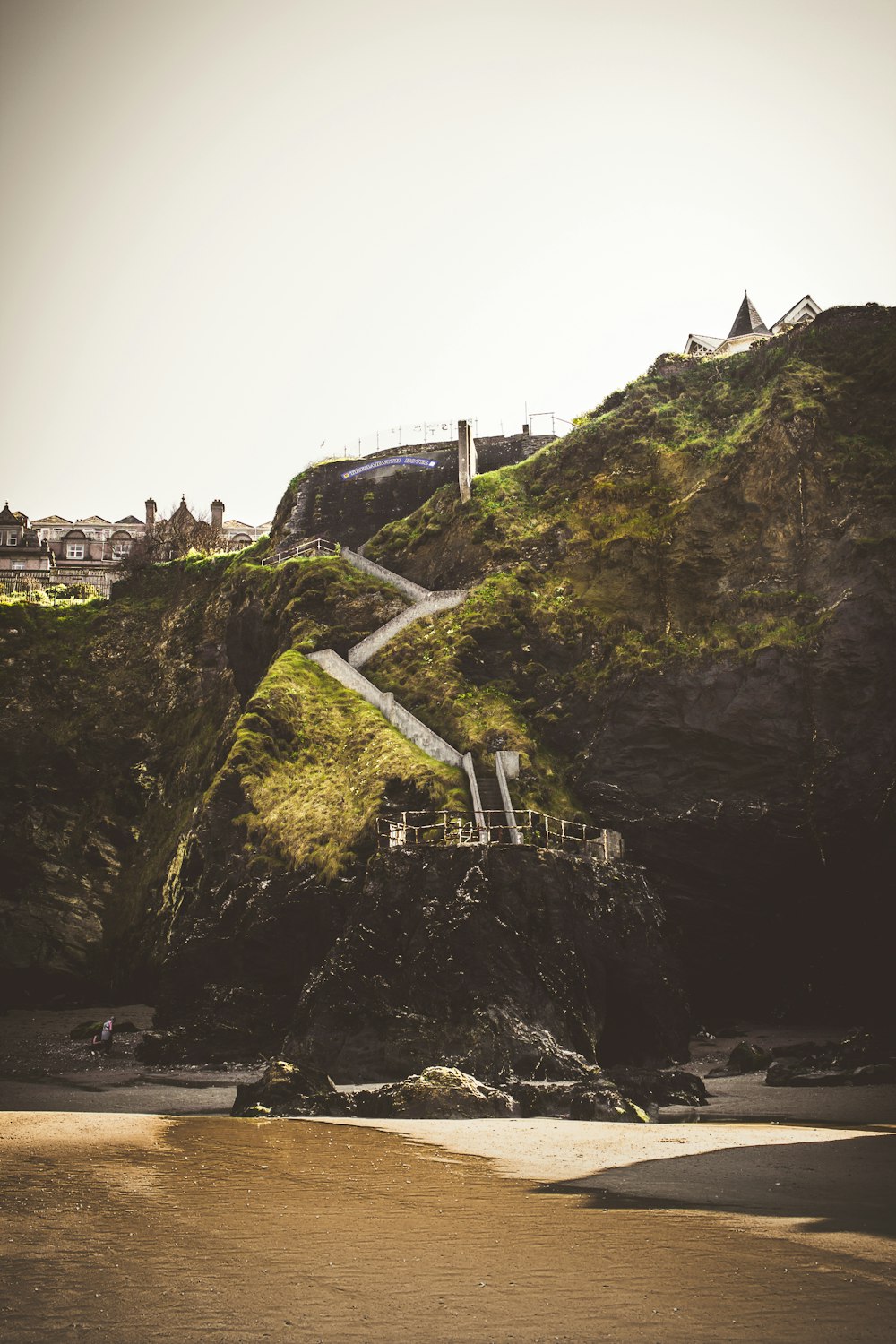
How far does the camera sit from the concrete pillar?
5450 centimetres

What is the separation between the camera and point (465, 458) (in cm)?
5619

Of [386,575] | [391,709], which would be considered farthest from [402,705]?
[386,575]

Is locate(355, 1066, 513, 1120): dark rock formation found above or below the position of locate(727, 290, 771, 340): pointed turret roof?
below

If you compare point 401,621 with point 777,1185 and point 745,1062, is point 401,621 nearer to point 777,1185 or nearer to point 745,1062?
point 745,1062

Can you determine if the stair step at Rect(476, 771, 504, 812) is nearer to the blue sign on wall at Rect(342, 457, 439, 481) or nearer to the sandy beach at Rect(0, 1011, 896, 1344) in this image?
the sandy beach at Rect(0, 1011, 896, 1344)

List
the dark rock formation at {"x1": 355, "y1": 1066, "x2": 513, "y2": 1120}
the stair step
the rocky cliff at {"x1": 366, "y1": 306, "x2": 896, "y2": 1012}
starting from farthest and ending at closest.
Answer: the rocky cliff at {"x1": 366, "y1": 306, "x2": 896, "y2": 1012}
the stair step
the dark rock formation at {"x1": 355, "y1": 1066, "x2": 513, "y2": 1120}

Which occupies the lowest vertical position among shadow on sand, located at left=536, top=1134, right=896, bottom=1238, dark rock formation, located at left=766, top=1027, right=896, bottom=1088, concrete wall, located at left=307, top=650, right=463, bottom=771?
dark rock formation, located at left=766, top=1027, right=896, bottom=1088

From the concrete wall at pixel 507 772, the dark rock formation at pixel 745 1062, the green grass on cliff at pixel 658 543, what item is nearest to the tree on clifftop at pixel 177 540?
the green grass on cliff at pixel 658 543

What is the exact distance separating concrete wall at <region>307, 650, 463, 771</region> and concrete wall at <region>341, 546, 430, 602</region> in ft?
17.4

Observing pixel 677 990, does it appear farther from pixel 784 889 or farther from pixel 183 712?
pixel 183 712

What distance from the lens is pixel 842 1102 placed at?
24.6m

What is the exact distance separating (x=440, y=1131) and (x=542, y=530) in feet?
110

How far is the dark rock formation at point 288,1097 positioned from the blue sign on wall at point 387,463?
4163cm

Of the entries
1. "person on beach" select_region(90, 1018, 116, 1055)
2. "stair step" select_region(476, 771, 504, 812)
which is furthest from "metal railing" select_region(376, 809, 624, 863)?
"person on beach" select_region(90, 1018, 116, 1055)
